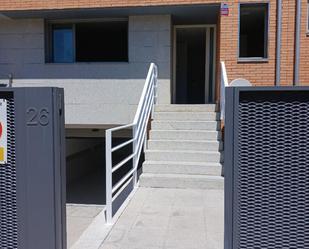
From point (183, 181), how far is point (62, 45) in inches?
210

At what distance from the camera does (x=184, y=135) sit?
645cm

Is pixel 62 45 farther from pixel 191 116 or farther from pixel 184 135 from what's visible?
pixel 184 135

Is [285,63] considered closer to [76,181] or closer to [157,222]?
[157,222]

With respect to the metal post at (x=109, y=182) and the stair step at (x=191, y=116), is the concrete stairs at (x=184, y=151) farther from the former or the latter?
the metal post at (x=109, y=182)

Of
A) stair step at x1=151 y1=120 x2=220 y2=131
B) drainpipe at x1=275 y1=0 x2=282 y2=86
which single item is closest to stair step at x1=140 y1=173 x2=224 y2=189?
stair step at x1=151 y1=120 x2=220 y2=131

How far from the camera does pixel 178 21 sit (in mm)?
9195

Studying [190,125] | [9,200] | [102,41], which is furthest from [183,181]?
[102,41]

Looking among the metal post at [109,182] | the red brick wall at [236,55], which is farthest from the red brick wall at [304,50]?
the metal post at [109,182]

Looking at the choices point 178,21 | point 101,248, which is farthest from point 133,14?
point 101,248

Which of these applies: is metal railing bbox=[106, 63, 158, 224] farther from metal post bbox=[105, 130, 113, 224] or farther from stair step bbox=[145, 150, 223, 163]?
stair step bbox=[145, 150, 223, 163]

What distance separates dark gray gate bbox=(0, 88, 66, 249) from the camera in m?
2.16

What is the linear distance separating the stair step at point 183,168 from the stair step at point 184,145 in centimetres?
43

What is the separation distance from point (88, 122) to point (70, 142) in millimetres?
2936

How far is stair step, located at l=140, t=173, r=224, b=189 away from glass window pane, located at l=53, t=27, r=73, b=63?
15.2 ft
